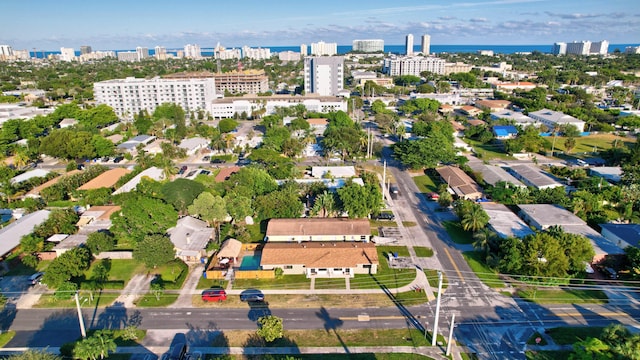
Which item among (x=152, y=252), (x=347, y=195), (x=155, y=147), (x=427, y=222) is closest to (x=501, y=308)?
(x=427, y=222)

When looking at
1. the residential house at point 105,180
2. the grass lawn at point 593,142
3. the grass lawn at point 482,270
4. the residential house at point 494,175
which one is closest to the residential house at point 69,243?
the residential house at point 105,180

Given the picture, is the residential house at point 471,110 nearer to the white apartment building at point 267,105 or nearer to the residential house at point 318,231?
the white apartment building at point 267,105

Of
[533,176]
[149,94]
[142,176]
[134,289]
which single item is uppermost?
[149,94]

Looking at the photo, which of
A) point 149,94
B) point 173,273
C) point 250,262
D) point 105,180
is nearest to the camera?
point 173,273

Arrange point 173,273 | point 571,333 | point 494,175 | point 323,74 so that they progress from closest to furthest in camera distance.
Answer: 1. point 571,333
2. point 173,273
3. point 494,175
4. point 323,74

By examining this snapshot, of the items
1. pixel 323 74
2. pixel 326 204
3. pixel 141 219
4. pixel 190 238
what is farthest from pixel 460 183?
pixel 323 74

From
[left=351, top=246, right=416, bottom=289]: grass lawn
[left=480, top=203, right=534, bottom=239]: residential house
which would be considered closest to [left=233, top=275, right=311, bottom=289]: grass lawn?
[left=351, top=246, right=416, bottom=289]: grass lawn

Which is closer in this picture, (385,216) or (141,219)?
(141,219)

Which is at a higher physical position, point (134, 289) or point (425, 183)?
point (425, 183)

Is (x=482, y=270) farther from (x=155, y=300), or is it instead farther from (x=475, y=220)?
(x=155, y=300)
